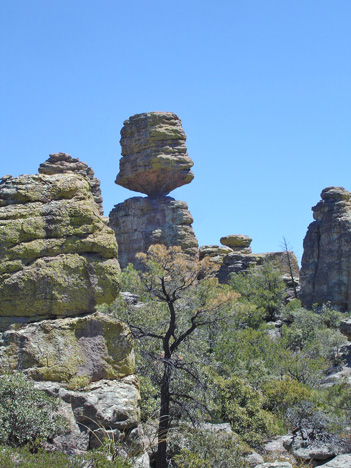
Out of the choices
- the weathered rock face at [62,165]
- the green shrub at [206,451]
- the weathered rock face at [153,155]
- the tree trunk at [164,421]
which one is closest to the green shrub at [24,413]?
the tree trunk at [164,421]

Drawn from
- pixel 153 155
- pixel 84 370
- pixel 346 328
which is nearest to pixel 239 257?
pixel 153 155

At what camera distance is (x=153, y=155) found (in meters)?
57.0

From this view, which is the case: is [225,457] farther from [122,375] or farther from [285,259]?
[285,259]

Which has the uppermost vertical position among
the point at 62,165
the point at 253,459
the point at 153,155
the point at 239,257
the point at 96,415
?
the point at 153,155

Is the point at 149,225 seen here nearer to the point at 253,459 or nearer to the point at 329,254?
the point at 329,254

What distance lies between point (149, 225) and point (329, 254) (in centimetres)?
1437

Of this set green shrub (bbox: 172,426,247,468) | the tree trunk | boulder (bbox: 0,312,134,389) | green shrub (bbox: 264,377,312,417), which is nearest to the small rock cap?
green shrub (bbox: 264,377,312,417)

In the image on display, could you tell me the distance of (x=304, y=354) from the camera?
3391cm

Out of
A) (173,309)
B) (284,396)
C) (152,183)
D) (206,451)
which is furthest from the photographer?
(152,183)

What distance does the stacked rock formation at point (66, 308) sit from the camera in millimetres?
13797

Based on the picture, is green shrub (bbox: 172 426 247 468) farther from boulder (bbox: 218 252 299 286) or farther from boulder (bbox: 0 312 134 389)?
boulder (bbox: 218 252 299 286)

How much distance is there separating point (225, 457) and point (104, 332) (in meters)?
4.88

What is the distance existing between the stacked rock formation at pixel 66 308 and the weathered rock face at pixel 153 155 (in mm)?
41449

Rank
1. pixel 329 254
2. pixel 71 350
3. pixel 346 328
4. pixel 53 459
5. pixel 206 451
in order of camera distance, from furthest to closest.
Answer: pixel 329 254, pixel 346 328, pixel 206 451, pixel 71 350, pixel 53 459
